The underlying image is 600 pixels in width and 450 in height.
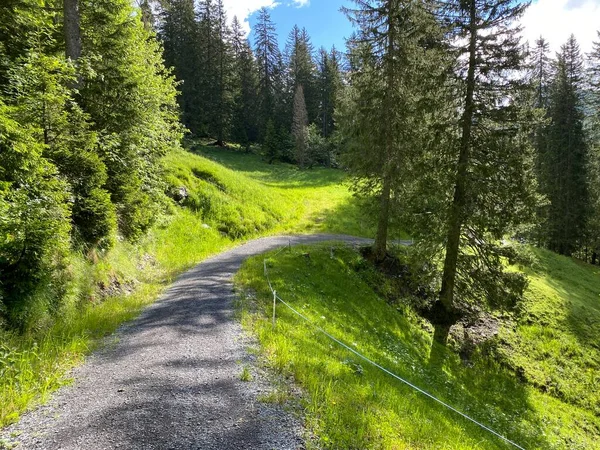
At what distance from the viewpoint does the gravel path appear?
383cm

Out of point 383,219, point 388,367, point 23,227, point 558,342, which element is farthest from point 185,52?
point 558,342

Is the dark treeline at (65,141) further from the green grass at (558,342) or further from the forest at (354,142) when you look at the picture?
the green grass at (558,342)

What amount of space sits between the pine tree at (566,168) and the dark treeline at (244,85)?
2427 cm

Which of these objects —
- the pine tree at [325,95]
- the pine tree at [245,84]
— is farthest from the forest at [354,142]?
the pine tree at [325,95]

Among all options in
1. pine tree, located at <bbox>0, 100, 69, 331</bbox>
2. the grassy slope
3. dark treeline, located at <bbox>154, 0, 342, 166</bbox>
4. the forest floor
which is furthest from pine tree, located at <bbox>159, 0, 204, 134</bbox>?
pine tree, located at <bbox>0, 100, 69, 331</bbox>

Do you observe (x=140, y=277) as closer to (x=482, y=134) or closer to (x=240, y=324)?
(x=240, y=324)

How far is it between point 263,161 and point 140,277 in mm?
40031

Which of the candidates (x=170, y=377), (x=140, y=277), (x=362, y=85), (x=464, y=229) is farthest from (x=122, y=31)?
(x=464, y=229)

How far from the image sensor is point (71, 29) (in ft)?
32.7

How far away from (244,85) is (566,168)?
48955mm

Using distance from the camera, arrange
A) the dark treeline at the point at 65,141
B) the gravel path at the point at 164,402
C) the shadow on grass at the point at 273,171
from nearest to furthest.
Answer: the gravel path at the point at 164,402, the dark treeline at the point at 65,141, the shadow on grass at the point at 273,171

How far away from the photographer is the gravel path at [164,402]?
12.6 feet

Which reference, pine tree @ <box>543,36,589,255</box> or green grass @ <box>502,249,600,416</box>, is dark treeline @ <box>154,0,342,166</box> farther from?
green grass @ <box>502,249,600,416</box>

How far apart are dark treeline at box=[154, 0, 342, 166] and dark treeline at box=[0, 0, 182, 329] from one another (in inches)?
1332
